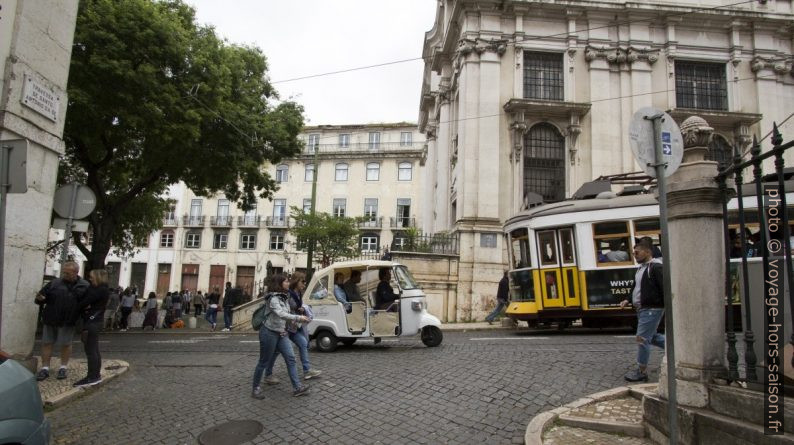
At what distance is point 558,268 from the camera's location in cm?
1268

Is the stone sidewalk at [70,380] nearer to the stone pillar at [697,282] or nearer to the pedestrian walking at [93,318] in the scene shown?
the pedestrian walking at [93,318]

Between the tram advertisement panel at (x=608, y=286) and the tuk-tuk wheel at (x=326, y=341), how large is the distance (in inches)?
257

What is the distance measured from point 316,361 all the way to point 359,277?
2.11 m

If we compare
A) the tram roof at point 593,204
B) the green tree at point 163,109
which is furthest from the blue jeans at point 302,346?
the green tree at point 163,109

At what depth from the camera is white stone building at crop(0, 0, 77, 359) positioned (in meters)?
6.64

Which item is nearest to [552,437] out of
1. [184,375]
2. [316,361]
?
[316,361]

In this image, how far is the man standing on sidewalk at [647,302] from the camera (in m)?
6.42

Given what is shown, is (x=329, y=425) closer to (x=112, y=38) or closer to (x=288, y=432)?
(x=288, y=432)

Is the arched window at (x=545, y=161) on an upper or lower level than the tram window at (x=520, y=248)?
upper

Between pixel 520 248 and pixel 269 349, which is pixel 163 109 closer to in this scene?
pixel 269 349

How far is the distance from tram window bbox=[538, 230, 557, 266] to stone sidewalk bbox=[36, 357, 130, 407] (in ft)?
32.1

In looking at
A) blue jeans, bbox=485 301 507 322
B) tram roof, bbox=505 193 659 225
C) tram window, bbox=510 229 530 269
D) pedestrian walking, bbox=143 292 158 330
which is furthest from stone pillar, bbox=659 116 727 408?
pedestrian walking, bbox=143 292 158 330

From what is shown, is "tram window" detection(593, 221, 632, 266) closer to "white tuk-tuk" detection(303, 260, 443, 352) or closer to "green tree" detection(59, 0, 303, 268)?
"white tuk-tuk" detection(303, 260, 443, 352)

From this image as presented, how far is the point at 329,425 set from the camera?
17.5 ft
